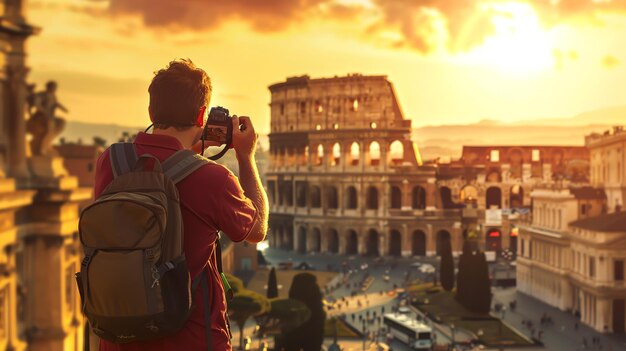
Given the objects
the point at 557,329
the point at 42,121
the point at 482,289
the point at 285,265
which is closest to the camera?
the point at 42,121

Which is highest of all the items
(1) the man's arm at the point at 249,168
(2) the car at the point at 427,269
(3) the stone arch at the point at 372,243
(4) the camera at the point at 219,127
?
(4) the camera at the point at 219,127

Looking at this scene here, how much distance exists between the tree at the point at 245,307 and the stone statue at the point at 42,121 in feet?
40.5

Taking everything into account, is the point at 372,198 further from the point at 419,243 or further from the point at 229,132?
the point at 229,132

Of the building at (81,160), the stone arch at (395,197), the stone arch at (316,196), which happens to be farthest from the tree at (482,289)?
the stone arch at (316,196)

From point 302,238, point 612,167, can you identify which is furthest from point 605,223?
point 302,238

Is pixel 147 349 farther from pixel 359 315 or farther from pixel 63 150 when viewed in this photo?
pixel 359 315

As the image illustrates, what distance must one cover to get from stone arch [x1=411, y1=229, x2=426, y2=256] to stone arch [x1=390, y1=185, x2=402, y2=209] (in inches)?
94.3

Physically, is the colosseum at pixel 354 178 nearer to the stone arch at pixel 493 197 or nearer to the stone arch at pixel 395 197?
the stone arch at pixel 395 197

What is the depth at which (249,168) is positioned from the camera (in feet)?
10.3

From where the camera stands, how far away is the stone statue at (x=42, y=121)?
14.9m

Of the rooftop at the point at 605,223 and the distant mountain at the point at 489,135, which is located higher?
the distant mountain at the point at 489,135

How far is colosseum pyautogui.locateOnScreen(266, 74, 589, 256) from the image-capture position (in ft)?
186

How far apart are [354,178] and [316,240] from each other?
5.05 meters

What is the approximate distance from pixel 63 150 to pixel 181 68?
22.6 meters
